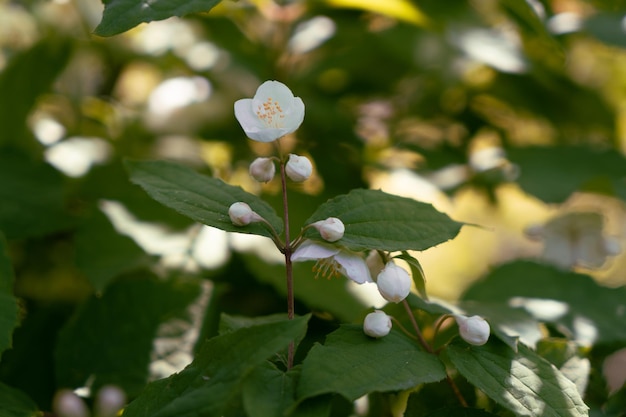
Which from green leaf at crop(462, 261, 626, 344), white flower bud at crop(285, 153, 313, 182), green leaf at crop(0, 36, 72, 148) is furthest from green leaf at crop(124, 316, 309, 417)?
green leaf at crop(0, 36, 72, 148)

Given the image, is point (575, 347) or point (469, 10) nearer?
point (575, 347)

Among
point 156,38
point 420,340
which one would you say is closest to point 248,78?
point 156,38

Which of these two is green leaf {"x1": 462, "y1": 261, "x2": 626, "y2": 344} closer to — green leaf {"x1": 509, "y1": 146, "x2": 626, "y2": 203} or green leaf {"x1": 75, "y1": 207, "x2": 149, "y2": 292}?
green leaf {"x1": 509, "y1": 146, "x2": 626, "y2": 203}

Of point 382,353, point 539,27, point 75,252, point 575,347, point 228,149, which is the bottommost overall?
point 228,149

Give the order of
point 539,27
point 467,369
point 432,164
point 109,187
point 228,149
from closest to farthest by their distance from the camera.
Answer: point 467,369 < point 539,27 < point 109,187 < point 432,164 < point 228,149

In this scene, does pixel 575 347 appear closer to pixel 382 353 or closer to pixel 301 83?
pixel 382 353

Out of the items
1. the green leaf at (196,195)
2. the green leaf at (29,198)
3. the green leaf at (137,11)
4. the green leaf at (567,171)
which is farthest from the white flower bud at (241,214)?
the green leaf at (567,171)
